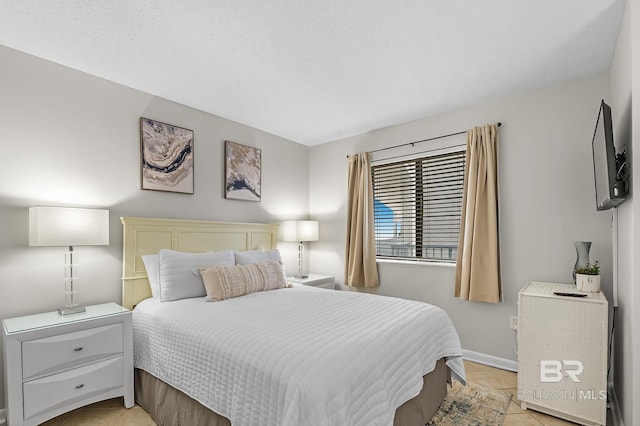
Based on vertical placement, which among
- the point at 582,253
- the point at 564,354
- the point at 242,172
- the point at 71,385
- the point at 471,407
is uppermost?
the point at 242,172

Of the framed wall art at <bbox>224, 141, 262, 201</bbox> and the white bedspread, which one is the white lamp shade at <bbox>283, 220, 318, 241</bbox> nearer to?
the framed wall art at <bbox>224, 141, 262, 201</bbox>

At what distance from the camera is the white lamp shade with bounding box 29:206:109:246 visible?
2.14 meters

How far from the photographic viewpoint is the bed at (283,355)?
55.0 inches

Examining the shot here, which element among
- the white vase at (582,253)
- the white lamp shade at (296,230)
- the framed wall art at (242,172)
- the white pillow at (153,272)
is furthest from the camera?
the white lamp shade at (296,230)

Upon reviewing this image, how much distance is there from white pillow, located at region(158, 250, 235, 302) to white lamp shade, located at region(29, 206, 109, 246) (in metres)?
0.48

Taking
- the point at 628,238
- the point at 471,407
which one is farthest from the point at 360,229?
the point at 628,238

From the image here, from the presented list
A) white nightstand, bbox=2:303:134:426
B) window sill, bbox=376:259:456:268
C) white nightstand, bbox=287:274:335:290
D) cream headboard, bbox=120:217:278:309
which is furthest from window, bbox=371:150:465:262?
white nightstand, bbox=2:303:134:426

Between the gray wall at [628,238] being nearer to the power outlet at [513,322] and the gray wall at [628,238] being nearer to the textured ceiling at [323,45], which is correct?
the textured ceiling at [323,45]

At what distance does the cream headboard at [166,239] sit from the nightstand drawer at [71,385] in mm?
588

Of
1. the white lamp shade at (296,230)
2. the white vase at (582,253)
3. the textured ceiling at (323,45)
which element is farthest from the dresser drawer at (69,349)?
the white vase at (582,253)

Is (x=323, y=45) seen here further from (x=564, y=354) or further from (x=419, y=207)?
(x=564, y=354)

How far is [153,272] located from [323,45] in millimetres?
2277

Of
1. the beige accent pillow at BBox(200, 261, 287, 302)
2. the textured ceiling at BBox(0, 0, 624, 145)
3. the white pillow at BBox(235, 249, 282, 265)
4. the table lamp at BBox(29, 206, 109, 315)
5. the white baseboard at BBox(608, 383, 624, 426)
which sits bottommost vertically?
the white baseboard at BBox(608, 383, 624, 426)

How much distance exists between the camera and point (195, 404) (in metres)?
1.86
